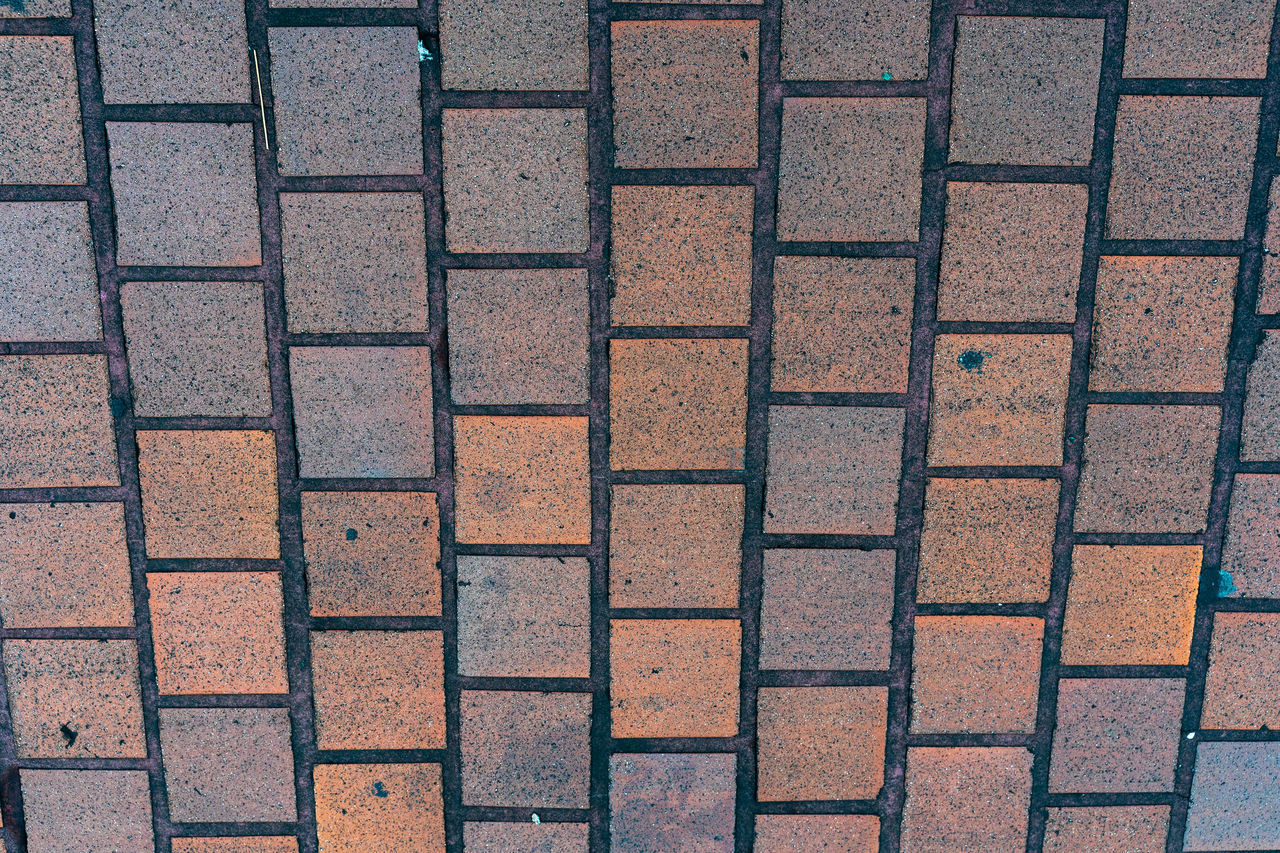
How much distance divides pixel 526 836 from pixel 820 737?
0.96 metres

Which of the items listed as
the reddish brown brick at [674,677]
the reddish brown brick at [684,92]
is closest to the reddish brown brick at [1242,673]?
the reddish brown brick at [674,677]

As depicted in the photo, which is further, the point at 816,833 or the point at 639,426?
the point at 816,833

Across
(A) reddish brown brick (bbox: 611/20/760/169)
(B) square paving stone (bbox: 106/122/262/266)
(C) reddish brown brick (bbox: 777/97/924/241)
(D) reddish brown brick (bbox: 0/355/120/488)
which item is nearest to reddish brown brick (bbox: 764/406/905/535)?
(C) reddish brown brick (bbox: 777/97/924/241)

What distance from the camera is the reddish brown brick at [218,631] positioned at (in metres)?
1.93

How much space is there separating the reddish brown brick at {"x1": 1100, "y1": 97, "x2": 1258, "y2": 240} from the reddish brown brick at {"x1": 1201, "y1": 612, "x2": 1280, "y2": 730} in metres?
1.16

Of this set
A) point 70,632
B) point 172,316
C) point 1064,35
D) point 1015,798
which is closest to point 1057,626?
point 1015,798

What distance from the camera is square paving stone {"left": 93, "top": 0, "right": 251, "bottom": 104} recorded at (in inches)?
68.1

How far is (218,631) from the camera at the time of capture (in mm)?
1941

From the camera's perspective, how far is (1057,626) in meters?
1.96

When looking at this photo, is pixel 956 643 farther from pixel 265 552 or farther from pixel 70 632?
pixel 70 632

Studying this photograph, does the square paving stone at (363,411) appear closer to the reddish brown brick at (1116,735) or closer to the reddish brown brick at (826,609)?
the reddish brown brick at (826,609)

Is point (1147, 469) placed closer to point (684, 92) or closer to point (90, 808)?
point (684, 92)

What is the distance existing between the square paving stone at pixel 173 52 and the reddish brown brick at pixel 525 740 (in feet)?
6.14

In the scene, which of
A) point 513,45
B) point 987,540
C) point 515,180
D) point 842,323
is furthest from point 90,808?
point 987,540
